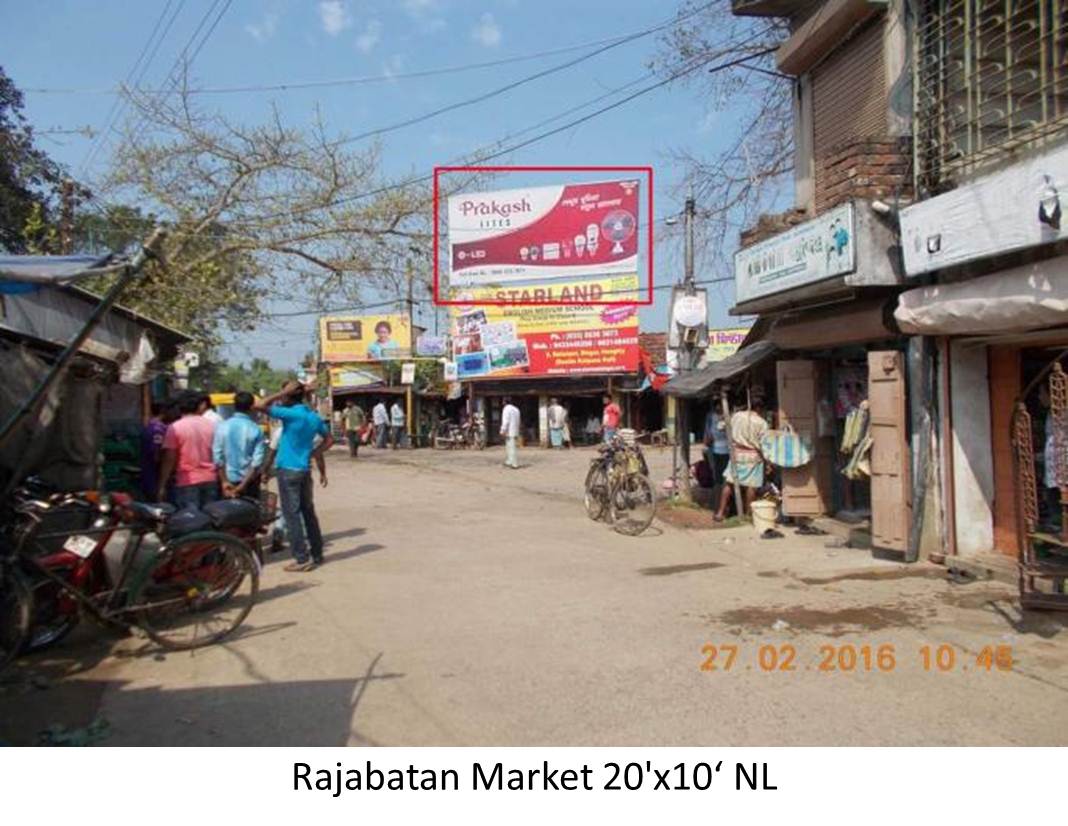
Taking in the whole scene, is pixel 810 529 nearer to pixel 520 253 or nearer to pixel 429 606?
pixel 429 606

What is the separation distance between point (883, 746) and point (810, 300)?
643cm

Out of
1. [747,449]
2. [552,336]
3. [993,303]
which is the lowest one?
[747,449]

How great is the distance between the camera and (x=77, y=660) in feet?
17.6

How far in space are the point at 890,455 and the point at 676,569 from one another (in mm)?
2238

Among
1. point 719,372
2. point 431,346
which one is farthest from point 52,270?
point 431,346

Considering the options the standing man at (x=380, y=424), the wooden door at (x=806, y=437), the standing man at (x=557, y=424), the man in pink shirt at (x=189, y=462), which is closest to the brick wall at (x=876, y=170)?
the wooden door at (x=806, y=437)

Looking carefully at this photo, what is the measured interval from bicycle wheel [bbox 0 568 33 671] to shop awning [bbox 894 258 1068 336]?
6684 mm

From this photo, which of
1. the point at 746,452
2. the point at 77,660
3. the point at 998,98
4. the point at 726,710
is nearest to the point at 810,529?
the point at 746,452

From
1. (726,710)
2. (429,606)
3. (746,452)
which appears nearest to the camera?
(726,710)

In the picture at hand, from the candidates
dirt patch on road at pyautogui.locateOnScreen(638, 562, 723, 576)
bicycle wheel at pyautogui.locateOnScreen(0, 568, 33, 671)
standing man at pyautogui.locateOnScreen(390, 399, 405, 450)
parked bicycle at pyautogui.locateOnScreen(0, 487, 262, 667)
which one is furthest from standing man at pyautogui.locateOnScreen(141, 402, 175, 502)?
standing man at pyautogui.locateOnScreen(390, 399, 405, 450)

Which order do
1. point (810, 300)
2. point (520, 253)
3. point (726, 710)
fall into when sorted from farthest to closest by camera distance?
point (520, 253) < point (810, 300) < point (726, 710)

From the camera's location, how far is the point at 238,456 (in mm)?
8148

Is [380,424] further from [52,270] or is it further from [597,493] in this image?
[52,270]

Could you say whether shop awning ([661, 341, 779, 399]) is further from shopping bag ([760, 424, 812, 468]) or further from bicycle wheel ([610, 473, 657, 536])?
bicycle wheel ([610, 473, 657, 536])
